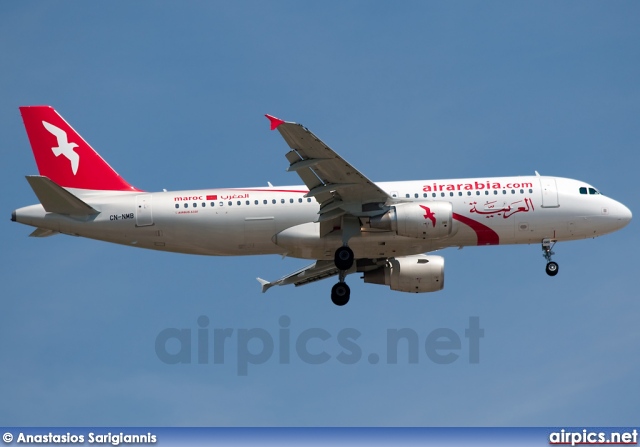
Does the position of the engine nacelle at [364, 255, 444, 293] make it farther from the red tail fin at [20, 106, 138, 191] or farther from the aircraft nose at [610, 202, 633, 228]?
the red tail fin at [20, 106, 138, 191]

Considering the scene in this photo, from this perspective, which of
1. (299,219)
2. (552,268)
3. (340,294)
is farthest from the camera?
(340,294)

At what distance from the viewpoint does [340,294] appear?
62844 millimetres

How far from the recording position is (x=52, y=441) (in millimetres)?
46594

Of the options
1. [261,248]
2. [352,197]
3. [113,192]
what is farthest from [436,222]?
[113,192]

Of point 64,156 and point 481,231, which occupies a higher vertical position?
point 64,156

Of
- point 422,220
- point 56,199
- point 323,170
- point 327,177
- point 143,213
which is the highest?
point 323,170

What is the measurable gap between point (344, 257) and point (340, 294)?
355 centimetres

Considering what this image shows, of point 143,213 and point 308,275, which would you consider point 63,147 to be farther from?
point 308,275

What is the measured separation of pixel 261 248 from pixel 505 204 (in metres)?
12.0

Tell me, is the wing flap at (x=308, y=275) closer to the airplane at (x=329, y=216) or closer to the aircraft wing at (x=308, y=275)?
the aircraft wing at (x=308, y=275)

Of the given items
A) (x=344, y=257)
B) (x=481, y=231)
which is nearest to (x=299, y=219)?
(x=344, y=257)

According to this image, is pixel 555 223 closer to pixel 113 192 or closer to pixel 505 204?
pixel 505 204

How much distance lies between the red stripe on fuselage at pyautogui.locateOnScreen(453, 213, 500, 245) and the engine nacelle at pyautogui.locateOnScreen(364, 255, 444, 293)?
4.03 m

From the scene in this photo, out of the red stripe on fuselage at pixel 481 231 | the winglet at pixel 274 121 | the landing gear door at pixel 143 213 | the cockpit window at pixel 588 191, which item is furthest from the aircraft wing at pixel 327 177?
the cockpit window at pixel 588 191
